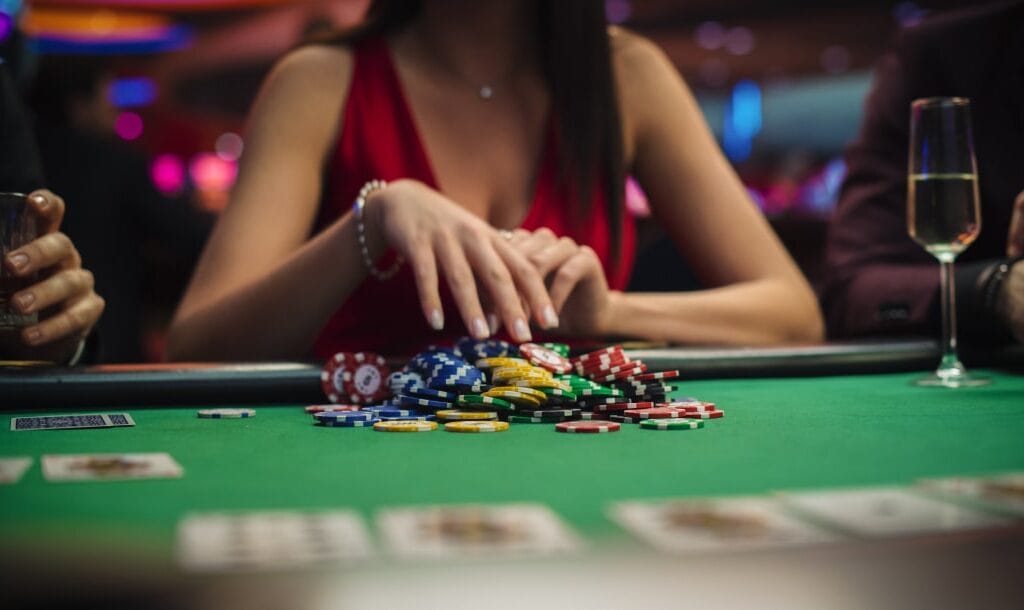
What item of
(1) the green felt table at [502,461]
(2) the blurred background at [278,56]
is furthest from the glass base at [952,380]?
(2) the blurred background at [278,56]

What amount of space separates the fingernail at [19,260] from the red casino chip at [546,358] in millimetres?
668

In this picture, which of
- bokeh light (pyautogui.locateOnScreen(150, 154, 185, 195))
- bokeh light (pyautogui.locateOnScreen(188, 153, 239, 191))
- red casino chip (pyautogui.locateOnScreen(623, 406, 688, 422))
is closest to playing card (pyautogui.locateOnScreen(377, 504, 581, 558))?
red casino chip (pyautogui.locateOnScreen(623, 406, 688, 422))

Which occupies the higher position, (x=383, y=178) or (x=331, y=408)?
(x=383, y=178)

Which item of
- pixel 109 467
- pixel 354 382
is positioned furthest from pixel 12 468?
pixel 354 382

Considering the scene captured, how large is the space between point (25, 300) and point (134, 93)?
14.8 metres

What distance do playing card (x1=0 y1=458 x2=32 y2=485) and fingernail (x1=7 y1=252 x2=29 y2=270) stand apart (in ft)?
1.87

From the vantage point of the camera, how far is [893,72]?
8.29 ft

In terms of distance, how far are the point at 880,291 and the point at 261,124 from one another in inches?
49.1

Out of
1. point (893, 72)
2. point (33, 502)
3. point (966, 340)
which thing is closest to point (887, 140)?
point (893, 72)

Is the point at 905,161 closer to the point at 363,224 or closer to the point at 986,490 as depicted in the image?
the point at 363,224

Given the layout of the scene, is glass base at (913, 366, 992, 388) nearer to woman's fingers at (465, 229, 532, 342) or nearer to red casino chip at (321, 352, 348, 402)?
woman's fingers at (465, 229, 532, 342)

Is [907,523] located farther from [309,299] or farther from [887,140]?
[887,140]

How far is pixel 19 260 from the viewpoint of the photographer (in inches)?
56.6

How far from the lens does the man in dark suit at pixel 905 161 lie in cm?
221
